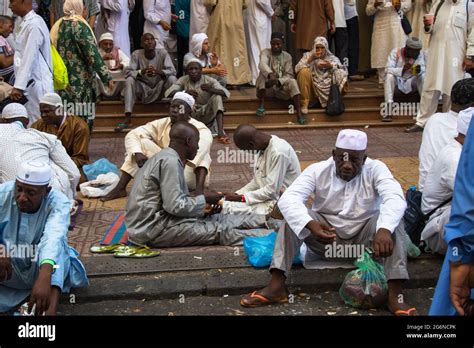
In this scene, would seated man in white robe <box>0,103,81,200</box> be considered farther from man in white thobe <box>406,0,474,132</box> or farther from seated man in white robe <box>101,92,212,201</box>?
man in white thobe <box>406,0,474,132</box>

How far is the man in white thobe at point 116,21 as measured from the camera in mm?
11508

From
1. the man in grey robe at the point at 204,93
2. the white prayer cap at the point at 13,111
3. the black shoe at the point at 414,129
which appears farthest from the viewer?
the black shoe at the point at 414,129

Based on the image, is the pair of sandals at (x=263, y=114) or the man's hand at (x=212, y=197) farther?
the pair of sandals at (x=263, y=114)

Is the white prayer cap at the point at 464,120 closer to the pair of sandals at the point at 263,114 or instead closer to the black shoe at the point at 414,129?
the black shoe at the point at 414,129

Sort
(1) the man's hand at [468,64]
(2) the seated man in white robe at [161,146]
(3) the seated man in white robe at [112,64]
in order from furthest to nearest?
(3) the seated man in white robe at [112,64] → (1) the man's hand at [468,64] → (2) the seated man in white robe at [161,146]

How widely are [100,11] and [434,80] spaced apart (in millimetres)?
5092

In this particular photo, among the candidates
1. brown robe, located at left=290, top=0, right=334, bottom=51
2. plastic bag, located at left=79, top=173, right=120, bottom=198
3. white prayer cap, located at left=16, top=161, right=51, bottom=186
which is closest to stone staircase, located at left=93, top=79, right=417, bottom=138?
brown robe, located at left=290, top=0, right=334, bottom=51

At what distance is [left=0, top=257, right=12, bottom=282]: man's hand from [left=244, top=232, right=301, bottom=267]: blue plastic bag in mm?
1800

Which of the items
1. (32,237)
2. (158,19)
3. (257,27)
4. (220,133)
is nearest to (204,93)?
(220,133)

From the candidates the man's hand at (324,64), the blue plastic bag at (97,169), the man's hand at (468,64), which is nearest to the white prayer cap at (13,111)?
the blue plastic bag at (97,169)

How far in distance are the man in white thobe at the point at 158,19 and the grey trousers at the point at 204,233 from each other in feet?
19.6

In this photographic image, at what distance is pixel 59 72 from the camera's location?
8555 mm

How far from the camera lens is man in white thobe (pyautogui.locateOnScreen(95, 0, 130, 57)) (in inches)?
453
